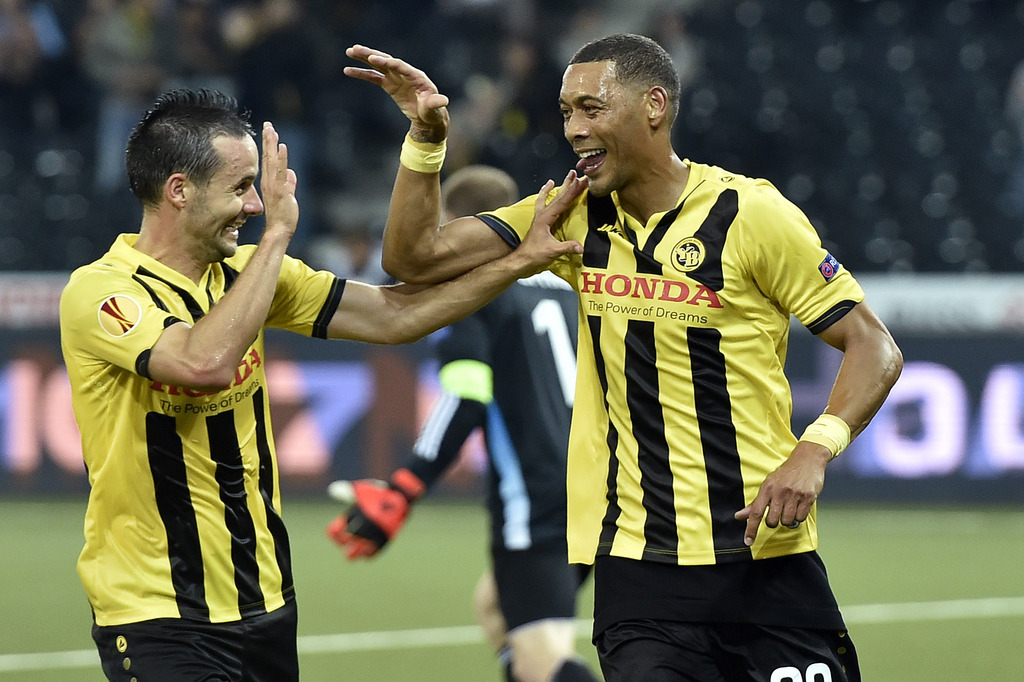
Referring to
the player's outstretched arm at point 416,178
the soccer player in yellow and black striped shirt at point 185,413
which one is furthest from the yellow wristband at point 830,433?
the soccer player in yellow and black striped shirt at point 185,413

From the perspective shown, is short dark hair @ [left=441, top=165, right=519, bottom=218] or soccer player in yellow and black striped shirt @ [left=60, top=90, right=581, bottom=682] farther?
short dark hair @ [left=441, top=165, right=519, bottom=218]

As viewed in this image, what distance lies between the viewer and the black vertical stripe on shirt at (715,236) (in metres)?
3.70

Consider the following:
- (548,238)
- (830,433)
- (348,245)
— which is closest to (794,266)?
(830,433)

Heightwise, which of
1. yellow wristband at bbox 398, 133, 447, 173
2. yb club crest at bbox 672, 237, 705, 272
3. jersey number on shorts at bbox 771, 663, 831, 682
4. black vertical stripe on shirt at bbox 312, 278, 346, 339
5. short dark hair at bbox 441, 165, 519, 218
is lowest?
jersey number on shorts at bbox 771, 663, 831, 682

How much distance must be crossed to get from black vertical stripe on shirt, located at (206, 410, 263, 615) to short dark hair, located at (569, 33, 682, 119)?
4.39 ft

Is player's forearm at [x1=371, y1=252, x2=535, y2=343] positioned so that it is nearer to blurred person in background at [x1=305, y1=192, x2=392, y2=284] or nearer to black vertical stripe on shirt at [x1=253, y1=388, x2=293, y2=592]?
black vertical stripe on shirt at [x1=253, y1=388, x2=293, y2=592]

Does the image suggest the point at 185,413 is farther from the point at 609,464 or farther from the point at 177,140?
the point at 609,464

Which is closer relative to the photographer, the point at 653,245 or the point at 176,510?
the point at 176,510

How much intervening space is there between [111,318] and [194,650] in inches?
33.5

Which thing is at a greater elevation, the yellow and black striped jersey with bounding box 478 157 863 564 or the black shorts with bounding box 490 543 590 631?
the yellow and black striped jersey with bounding box 478 157 863 564

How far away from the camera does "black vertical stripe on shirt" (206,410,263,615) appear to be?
3.68 meters

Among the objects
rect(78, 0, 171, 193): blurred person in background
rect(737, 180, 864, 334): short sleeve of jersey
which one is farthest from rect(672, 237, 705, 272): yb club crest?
rect(78, 0, 171, 193): blurred person in background

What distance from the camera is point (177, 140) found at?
3688 millimetres

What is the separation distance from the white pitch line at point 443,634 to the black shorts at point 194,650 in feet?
11.6
